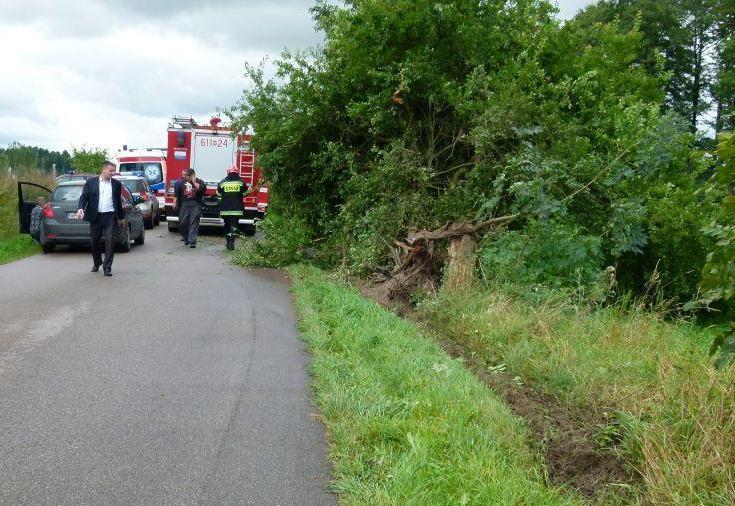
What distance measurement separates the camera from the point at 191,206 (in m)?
18.2

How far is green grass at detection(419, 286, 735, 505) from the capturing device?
4.08m

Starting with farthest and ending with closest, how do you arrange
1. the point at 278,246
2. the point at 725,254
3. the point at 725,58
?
the point at 725,58 < the point at 278,246 < the point at 725,254

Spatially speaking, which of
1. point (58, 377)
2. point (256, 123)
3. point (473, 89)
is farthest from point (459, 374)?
point (256, 123)

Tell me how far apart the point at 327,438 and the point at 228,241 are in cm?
1309

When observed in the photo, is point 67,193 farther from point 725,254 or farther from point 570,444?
point 725,254

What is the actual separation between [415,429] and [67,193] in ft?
44.4

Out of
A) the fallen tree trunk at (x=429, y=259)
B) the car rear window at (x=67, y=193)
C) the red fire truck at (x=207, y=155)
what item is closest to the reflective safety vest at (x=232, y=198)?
the car rear window at (x=67, y=193)

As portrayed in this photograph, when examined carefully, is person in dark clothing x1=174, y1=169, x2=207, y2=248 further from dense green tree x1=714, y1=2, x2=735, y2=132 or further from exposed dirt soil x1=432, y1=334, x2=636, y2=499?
dense green tree x1=714, y1=2, x2=735, y2=132

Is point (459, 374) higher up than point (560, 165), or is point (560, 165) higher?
point (560, 165)

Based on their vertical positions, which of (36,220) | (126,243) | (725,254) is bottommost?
(126,243)

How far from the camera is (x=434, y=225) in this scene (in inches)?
459

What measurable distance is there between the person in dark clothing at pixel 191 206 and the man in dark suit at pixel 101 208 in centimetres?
527

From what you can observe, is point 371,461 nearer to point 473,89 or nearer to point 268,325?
point 268,325

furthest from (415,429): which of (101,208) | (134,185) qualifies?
(134,185)
